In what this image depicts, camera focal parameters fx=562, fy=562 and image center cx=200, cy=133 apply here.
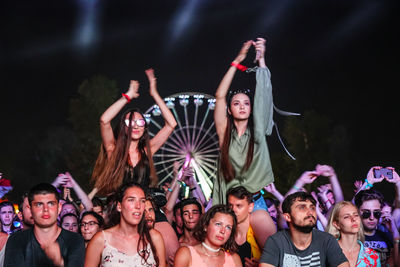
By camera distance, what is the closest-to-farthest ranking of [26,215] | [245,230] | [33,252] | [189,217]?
[33,252] < [245,230] < [26,215] < [189,217]

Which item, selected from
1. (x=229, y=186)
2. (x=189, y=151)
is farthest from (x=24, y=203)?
(x=189, y=151)

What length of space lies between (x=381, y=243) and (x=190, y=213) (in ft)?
7.04

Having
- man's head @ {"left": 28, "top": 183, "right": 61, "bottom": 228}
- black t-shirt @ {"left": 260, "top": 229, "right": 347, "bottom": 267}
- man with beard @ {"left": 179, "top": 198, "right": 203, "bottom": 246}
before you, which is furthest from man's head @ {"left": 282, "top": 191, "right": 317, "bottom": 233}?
man's head @ {"left": 28, "top": 183, "right": 61, "bottom": 228}

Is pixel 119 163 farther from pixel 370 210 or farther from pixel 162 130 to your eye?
pixel 370 210

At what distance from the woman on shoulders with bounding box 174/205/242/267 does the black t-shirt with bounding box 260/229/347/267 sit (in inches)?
13.6

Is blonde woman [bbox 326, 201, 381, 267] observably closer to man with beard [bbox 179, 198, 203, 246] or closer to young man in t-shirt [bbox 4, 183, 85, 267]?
man with beard [bbox 179, 198, 203, 246]

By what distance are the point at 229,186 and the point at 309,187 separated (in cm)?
1891

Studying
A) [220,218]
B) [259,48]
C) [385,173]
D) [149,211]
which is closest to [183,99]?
[385,173]

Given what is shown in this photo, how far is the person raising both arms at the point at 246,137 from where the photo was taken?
5.35 m

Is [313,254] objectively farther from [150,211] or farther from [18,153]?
[18,153]

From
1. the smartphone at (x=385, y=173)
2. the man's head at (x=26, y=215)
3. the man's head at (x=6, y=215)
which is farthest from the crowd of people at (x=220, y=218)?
the man's head at (x=6, y=215)

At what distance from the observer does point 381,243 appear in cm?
623

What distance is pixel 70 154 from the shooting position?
3384 centimetres

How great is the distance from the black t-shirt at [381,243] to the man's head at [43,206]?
3.41 m
